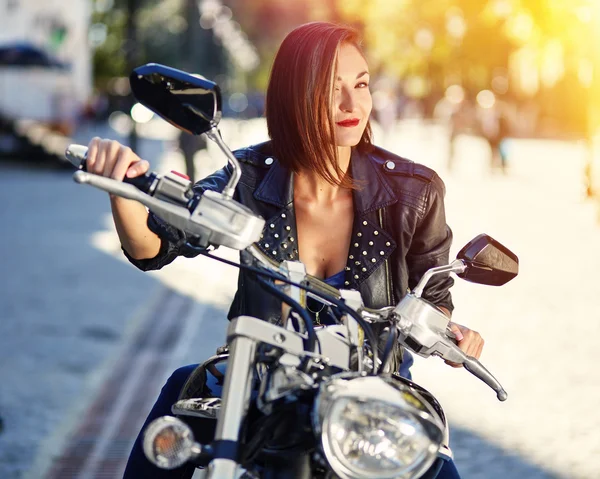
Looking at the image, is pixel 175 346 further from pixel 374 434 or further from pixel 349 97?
pixel 374 434

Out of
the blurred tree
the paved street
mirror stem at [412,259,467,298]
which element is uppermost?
the blurred tree

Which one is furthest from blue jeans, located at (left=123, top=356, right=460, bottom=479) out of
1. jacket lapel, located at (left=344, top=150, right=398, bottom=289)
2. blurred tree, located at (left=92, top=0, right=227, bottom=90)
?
blurred tree, located at (left=92, top=0, right=227, bottom=90)

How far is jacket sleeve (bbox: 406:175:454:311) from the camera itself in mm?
2418

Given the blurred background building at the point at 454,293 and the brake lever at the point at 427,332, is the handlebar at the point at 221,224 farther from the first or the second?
the blurred background building at the point at 454,293

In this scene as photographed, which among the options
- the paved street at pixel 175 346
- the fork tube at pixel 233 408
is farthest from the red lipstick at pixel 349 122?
the paved street at pixel 175 346

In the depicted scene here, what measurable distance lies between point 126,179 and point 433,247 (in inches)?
37.7

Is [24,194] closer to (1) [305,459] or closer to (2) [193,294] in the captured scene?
(2) [193,294]

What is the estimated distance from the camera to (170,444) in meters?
1.55

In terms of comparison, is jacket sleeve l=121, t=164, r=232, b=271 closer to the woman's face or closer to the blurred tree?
the woman's face

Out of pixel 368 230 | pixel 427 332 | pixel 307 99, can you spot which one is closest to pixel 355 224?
pixel 368 230

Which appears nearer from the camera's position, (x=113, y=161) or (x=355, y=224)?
(x=113, y=161)

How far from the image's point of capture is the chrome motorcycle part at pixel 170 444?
1539mm

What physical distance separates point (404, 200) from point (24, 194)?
1678 centimetres

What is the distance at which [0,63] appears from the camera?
25.0 metres
